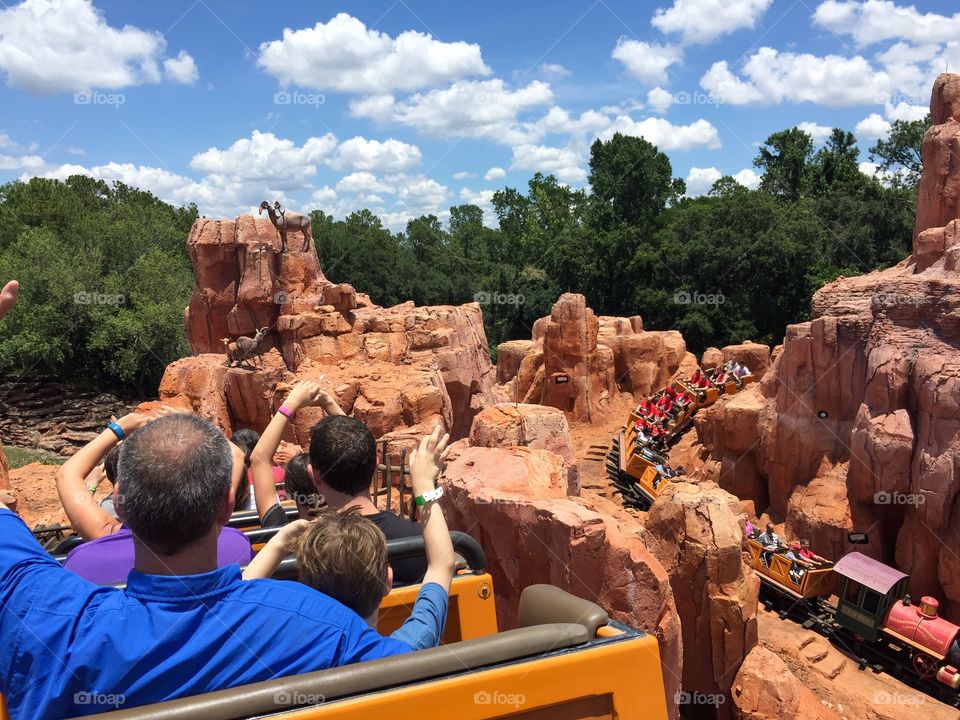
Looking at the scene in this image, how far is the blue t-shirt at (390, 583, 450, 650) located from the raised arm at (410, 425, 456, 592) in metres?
0.04

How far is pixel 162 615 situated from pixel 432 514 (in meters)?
0.82

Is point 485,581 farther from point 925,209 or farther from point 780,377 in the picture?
point 925,209

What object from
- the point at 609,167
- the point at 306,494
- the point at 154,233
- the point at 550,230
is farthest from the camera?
the point at 550,230

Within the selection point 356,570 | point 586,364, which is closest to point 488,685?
point 356,570

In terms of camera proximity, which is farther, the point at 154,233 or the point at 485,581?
the point at 154,233

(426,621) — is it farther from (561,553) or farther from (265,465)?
(561,553)

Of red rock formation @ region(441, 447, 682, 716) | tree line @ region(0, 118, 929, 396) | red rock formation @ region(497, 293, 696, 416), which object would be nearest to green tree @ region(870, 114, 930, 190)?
tree line @ region(0, 118, 929, 396)

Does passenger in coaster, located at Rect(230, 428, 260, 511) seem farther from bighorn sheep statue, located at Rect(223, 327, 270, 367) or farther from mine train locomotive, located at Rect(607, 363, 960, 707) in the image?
bighorn sheep statue, located at Rect(223, 327, 270, 367)

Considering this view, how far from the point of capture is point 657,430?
18406mm

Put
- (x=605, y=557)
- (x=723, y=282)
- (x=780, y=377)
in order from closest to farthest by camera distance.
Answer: (x=605, y=557) < (x=780, y=377) < (x=723, y=282)

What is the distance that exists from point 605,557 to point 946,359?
934 cm

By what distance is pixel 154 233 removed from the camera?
33.3 m

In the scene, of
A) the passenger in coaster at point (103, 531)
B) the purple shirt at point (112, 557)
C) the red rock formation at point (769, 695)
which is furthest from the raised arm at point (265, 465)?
the red rock formation at point (769, 695)

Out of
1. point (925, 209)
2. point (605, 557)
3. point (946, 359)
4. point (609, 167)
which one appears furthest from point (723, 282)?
point (605, 557)
